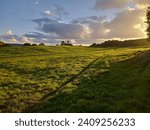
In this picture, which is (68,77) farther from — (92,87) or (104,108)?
(104,108)

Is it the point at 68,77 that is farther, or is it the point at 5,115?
the point at 68,77

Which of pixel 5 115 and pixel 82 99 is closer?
pixel 5 115

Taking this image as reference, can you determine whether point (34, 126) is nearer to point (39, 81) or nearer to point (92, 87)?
point (92, 87)

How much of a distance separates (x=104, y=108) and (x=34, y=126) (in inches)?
238

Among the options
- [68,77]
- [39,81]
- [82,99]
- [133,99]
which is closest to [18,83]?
[39,81]

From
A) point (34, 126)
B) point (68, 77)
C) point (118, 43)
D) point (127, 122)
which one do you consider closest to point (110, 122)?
point (127, 122)

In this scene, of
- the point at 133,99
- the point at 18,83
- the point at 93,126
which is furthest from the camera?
the point at 18,83

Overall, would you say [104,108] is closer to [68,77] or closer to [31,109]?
[31,109]

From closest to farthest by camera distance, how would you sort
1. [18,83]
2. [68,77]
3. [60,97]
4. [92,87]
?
[60,97]
[92,87]
[18,83]
[68,77]

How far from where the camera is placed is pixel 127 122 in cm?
1689

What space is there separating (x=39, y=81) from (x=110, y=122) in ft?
58.6

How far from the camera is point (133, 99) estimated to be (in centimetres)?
2300

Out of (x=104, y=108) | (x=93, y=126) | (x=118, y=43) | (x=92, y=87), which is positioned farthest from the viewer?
(x=118, y=43)

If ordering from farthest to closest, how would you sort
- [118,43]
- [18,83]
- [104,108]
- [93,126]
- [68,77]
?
1. [118,43]
2. [68,77]
3. [18,83]
4. [104,108]
5. [93,126]
